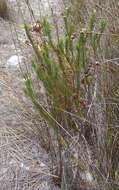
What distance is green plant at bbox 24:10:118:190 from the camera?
1470mm

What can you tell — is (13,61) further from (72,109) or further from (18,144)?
(72,109)

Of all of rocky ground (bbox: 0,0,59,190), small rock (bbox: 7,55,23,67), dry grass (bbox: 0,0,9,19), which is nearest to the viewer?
rocky ground (bbox: 0,0,59,190)

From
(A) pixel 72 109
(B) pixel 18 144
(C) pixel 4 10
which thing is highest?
(C) pixel 4 10

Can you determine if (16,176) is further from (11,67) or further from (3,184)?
(11,67)

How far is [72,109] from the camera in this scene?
1631 mm

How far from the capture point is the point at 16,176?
1.73 m

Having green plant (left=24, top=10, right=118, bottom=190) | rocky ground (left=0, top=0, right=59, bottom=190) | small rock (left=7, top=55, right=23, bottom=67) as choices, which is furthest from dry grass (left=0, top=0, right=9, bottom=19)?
green plant (left=24, top=10, right=118, bottom=190)

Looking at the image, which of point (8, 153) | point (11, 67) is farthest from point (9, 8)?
point (8, 153)

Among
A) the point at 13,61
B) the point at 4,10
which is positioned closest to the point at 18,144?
the point at 13,61

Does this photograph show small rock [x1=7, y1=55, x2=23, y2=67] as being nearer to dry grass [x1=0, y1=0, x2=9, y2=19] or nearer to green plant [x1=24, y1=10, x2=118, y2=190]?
dry grass [x1=0, y1=0, x2=9, y2=19]

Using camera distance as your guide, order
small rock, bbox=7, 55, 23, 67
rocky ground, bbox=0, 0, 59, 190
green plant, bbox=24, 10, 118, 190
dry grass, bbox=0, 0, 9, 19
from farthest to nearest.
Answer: dry grass, bbox=0, 0, 9, 19
small rock, bbox=7, 55, 23, 67
rocky ground, bbox=0, 0, 59, 190
green plant, bbox=24, 10, 118, 190

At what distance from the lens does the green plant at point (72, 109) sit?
1470 millimetres

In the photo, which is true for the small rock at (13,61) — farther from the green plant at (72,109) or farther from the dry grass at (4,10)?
the green plant at (72,109)

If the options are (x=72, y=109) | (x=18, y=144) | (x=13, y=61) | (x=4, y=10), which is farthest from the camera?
(x=4, y=10)
